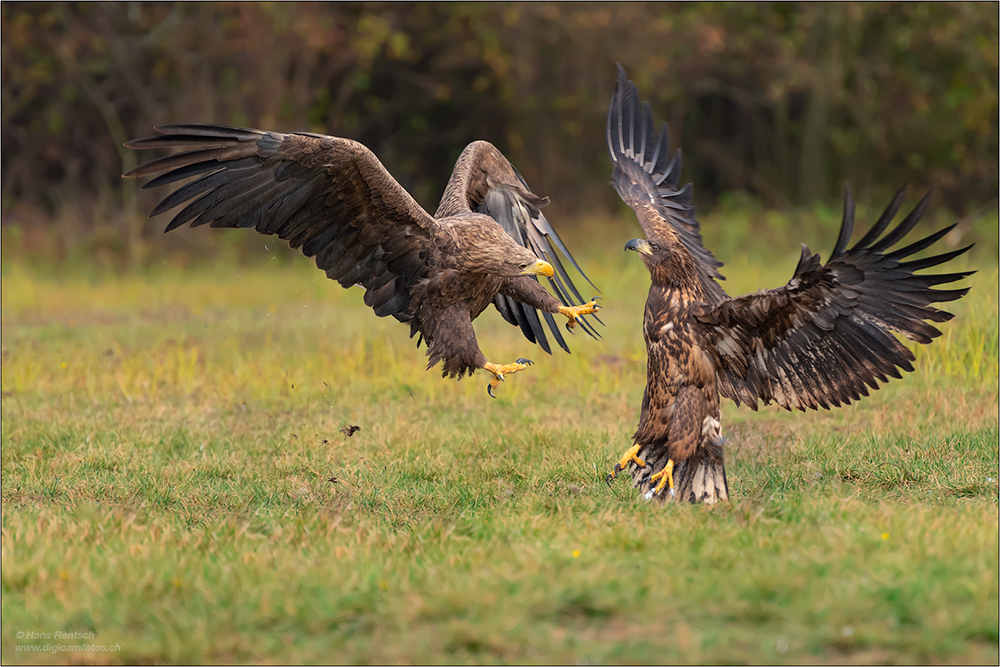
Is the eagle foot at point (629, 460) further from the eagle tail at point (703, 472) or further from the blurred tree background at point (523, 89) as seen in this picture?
the blurred tree background at point (523, 89)

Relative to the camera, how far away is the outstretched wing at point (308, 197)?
6211mm

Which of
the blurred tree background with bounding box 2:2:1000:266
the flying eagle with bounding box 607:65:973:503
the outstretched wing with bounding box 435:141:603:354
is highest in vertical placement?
the blurred tree background with bounding box 2:2:1000:266

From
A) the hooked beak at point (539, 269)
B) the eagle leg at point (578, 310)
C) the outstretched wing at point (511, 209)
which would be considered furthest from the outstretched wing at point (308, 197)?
the outstretched wing at point (511, 209)

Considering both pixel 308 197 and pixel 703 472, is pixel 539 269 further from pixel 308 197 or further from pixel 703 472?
pixel 703 472

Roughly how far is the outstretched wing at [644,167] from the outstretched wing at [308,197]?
1492 mm

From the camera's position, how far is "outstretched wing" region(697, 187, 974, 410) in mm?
5125

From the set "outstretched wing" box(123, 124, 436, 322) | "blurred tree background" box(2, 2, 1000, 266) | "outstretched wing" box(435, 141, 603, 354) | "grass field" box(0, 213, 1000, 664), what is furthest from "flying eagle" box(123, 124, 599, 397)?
"blurred tree background" box(2, 2, 1000, 266)

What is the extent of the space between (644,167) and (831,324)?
2.58 metres

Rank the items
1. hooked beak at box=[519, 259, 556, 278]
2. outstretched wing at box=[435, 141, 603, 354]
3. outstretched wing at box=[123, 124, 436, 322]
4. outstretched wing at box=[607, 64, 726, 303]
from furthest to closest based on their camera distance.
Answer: outstretched wing at box=[435, 141, 603, 354] → outstretched wing at box=[607, 64, 726, 303] → hooked beak at box=[519, 259, 556, 278] → outstretched wing at box=[123, 124, 436, 322]

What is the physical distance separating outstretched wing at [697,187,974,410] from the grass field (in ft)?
1.92

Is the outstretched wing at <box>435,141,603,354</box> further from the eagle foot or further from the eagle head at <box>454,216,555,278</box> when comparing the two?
the eagle foot

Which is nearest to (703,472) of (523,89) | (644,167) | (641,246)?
(641,246)

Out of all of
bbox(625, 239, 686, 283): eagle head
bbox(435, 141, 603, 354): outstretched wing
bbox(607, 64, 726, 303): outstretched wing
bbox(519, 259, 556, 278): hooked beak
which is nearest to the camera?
bbox(625, 239, 686, 283): eagle head

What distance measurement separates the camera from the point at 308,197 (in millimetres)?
6492
